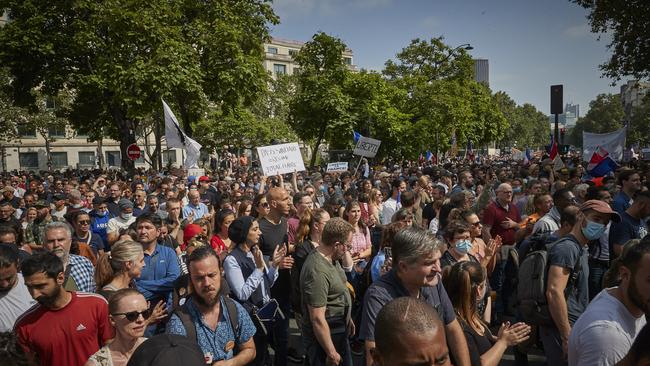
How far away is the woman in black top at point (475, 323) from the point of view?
2848 millimetres

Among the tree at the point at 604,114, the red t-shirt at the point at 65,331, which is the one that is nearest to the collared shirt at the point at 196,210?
the red t-shirt at the point at 65,331

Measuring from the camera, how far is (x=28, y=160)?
171 ft

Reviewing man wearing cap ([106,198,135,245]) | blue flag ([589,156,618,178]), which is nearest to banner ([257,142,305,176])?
man wearing cap ([106,198,135,245])

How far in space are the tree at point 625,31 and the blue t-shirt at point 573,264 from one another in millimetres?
15536

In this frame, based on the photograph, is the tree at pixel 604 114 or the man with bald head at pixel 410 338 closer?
the man with bald head at pixel 410 338

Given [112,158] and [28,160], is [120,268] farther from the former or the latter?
[112,158]

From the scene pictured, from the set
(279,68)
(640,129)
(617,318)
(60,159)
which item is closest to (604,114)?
(640,129)

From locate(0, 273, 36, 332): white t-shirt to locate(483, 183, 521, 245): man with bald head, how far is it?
5409 millimetres

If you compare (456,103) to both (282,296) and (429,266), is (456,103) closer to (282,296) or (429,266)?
(282,296)

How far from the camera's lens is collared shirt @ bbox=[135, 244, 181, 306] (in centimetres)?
391

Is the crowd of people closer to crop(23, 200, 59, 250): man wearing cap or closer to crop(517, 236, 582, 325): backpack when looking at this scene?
crop(517, 236, 582, 325): backpack

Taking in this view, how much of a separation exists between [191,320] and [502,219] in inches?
201

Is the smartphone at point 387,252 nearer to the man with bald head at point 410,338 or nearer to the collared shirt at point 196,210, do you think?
the man with bald head at point 410,338

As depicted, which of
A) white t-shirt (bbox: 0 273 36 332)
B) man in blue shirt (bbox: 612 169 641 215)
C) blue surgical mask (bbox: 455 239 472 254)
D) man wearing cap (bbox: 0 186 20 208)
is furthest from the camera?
man wearing cap (bbox: 0 186 20 208)
